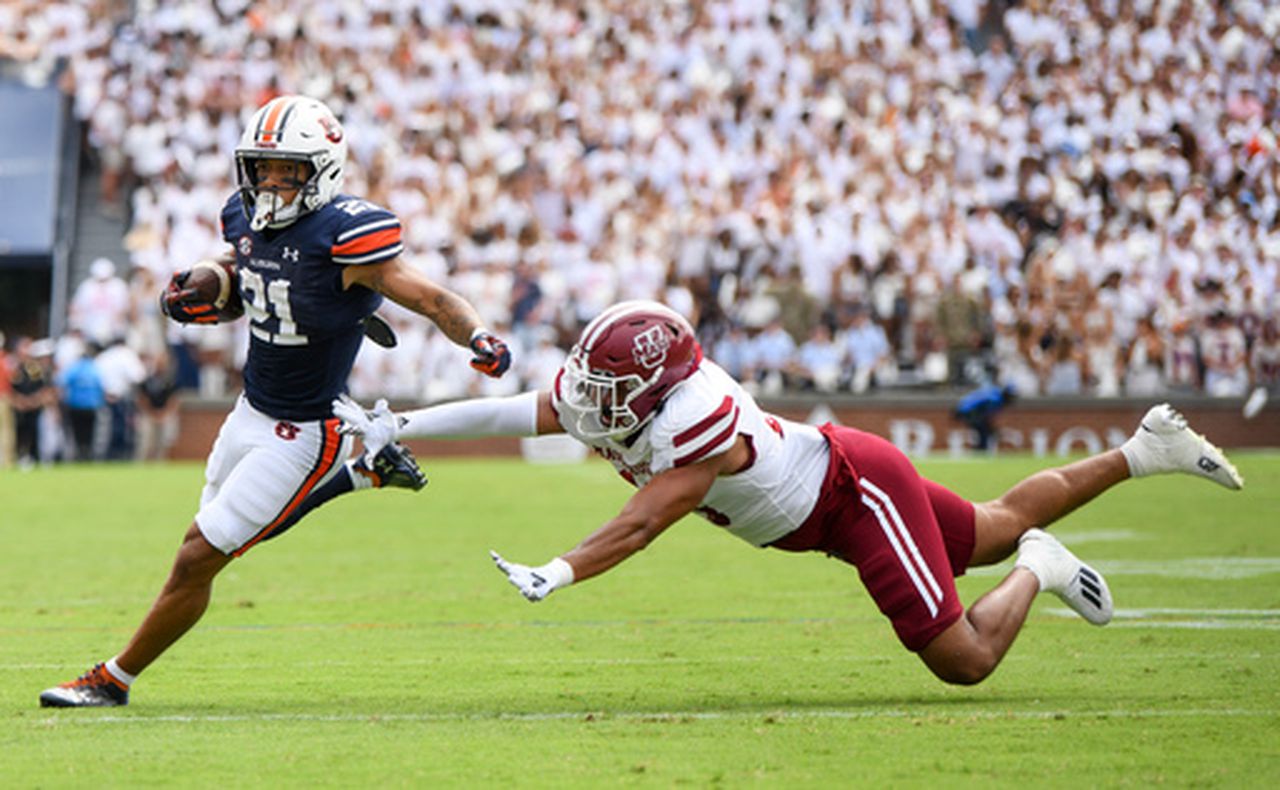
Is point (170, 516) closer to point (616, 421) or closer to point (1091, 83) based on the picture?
point (616, 421)

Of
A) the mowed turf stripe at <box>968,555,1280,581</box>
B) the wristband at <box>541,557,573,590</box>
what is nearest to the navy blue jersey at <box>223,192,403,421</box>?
the wristband at <box>541,557,573,590</box>

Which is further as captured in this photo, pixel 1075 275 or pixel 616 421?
pixel 1075 275

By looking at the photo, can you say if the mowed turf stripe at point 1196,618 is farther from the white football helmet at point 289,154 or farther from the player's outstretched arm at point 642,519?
the white football helmet at point 289,154

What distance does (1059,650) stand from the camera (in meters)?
7.25

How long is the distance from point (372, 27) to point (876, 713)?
1831cm

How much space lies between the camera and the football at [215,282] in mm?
6301

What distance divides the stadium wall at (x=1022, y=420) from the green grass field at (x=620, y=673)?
8084 mm

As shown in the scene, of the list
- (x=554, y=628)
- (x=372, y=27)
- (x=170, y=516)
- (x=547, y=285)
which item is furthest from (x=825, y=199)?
(x=554, y=628)

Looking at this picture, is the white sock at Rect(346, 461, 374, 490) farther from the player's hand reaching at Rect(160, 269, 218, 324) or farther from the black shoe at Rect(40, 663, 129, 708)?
the black shoe at Rect(40, 663, 129, 708)

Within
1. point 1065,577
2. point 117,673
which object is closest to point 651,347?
point 1065,577

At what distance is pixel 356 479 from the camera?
246 inches

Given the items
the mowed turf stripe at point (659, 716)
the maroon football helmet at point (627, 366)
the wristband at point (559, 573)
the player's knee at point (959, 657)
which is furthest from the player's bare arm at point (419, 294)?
the player's knee at point (959, 657)

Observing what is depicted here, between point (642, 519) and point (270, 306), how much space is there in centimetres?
149

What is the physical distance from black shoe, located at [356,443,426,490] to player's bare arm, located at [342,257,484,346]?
409 millimetres
